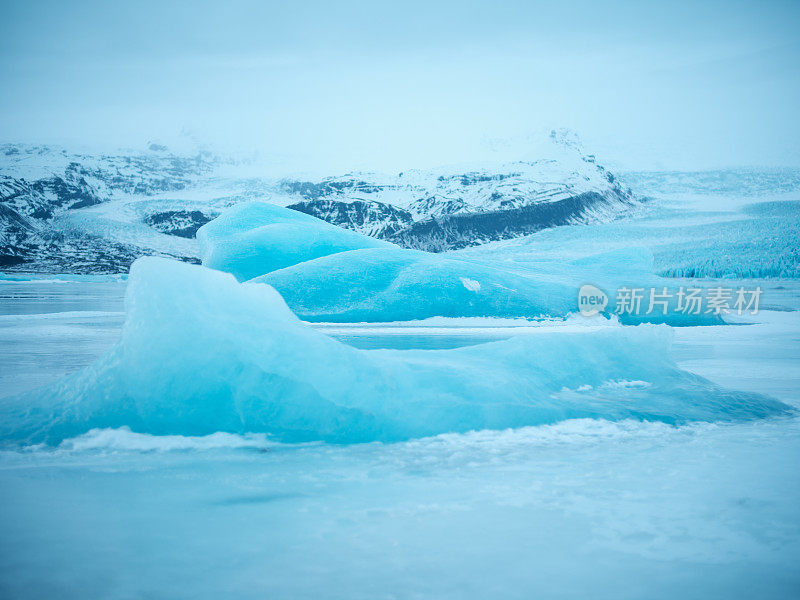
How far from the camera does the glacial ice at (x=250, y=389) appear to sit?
311 centimetres

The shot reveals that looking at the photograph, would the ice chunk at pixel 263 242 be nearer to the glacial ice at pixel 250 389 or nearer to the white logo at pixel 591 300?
the white logo at pixel 591 300

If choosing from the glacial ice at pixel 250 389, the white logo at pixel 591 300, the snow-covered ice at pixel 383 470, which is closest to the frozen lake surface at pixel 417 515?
the snow-covered ice at pixel 383 470

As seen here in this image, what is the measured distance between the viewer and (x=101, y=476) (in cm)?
250

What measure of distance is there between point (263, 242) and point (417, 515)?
34.7 ft

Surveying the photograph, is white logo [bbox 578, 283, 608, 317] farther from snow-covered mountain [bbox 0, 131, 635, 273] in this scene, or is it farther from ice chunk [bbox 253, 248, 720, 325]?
snow-covered mountain [bbox 0, 131, 635, 273]

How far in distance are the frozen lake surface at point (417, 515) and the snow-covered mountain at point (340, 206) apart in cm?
2619

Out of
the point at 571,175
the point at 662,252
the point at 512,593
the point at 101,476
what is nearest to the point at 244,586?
the point at 512,593

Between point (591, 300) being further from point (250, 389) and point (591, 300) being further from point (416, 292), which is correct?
point (250, 389)

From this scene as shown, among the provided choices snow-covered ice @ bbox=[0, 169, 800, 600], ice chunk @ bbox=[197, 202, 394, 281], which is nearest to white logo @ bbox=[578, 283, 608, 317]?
ice chunk @ bbox=[197, 202, 394, 281]

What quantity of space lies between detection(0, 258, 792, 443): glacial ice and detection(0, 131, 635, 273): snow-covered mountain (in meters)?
25.6

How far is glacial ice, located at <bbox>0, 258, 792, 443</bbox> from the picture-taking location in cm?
311

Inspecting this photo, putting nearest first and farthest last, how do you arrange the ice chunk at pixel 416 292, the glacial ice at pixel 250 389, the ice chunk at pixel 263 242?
the glacial ice at pixel 250 389 → the ice chunk at pixel 416 292 → the ice chunk at pixel 263 242

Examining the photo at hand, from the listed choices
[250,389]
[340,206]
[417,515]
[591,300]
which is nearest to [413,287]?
[591,300]

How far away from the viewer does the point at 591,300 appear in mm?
10445
